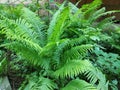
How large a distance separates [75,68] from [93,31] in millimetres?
1335

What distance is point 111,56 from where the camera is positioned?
17.4 feet

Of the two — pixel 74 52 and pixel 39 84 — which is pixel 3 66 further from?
pixel 74 52

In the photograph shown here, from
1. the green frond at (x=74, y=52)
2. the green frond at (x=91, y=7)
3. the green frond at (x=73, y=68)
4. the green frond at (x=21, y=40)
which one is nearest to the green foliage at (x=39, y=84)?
the green frond at (x=73, y=68)

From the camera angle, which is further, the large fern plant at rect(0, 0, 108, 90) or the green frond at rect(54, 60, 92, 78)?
the large fern plant at rect(0, 0, 108, 90)

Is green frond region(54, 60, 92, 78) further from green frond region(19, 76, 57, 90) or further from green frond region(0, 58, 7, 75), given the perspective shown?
green frond region(0, 58, 7, 75)

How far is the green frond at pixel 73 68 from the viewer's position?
4102mm

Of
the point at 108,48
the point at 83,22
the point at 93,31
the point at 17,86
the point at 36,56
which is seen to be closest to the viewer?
the point at 36,56

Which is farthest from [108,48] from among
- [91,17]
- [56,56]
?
[56,56]

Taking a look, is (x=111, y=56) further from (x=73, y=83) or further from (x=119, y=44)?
(x=73, y=83)

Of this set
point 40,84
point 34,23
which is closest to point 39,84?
point 40,84

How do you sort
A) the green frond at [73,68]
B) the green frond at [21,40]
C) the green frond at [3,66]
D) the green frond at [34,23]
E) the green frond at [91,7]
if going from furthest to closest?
the green frond at [91,7] → the green frond at [34,23] → the green frond at [3,66] → the green frond at [21,40] → the green frond at [73,68]

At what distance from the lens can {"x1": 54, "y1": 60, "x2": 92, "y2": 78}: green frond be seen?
161 inches

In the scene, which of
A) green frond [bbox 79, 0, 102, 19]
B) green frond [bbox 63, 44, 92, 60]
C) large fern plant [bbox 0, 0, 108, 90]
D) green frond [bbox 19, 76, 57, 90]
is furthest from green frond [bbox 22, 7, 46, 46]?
green frond [bbox 79, 0, 102, 19]

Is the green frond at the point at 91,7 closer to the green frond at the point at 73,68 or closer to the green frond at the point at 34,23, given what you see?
the green frond at the point at 34,23
